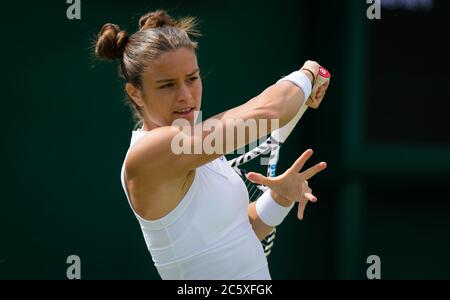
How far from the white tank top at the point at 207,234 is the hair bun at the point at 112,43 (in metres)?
0.27

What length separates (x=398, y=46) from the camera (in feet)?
13.4

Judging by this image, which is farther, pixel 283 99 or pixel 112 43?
pixel 112 43

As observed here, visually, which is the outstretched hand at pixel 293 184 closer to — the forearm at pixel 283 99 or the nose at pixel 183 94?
the forearm at pixel 283 99

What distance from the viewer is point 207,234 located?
2350 mm

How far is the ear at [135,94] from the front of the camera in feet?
8.03

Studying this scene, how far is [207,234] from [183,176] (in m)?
0.19

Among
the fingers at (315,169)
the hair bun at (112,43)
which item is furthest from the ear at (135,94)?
the fingers at (315,169)

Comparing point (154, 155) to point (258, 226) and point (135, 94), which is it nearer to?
point (135, 94)

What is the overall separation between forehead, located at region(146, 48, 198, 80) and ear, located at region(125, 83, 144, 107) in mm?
81

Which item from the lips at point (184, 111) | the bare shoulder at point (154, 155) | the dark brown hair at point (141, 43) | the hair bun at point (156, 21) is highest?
the hair bun at point (156, 21)

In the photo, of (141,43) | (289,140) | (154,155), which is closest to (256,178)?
(154,155)

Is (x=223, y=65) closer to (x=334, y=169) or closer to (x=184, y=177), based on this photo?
(x=334, y=169)

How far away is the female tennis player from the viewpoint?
2252 millimetres
